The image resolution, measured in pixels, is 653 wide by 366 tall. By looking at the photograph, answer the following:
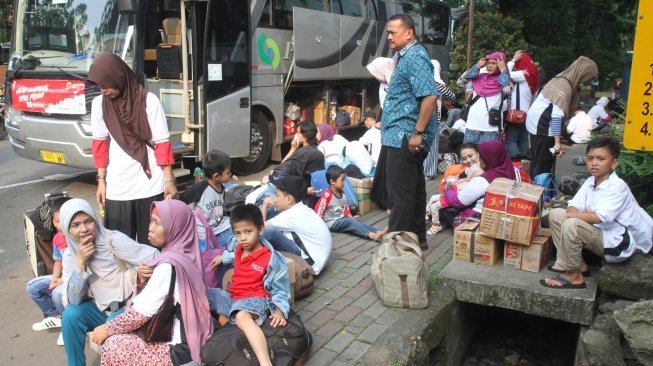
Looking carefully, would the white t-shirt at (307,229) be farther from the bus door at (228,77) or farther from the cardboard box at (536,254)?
the bus door at (228,77)

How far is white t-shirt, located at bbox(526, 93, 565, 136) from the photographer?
18.9 feet

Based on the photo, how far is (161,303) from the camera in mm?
2850

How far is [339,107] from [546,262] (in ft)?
26.4

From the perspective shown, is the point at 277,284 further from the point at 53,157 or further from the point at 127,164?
the point at 53,157

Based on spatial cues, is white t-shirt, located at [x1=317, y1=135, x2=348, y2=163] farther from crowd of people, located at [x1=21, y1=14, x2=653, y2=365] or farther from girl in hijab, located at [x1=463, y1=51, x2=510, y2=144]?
girl in hijab, located at [x1=463, y1=51, x2=510, y2=144]

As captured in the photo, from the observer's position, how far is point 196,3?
7.31 metres

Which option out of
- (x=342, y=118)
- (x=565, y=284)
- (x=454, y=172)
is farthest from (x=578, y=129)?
(x=342, y=118)

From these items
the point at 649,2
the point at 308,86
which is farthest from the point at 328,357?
the point at 308,86

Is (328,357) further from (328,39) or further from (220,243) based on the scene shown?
(328,39)

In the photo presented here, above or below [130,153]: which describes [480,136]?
below

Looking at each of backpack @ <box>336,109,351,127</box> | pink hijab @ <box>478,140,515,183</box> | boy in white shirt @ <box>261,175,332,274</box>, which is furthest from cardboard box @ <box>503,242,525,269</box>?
backpack @ <box>336,109,351,127</box>

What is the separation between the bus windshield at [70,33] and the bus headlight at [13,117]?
23.0 inches

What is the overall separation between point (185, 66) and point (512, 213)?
505cm

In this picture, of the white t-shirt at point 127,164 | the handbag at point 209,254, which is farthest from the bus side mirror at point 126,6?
the handbag at point 209,254
